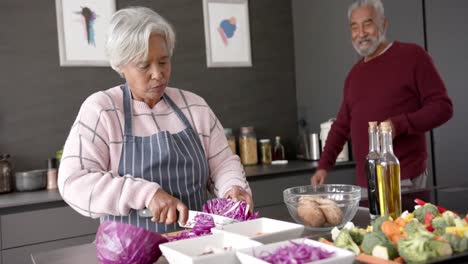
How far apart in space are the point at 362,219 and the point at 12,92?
2431 millimetres

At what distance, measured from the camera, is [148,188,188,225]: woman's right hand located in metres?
1.32

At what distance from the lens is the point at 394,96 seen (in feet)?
7.86

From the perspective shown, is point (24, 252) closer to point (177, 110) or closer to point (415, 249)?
point (177, 110)

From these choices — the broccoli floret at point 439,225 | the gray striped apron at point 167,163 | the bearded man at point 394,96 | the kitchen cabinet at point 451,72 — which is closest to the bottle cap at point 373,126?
the broccoli floret at point 439,225

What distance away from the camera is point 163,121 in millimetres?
1691

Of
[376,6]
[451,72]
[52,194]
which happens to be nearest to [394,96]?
[376,6]

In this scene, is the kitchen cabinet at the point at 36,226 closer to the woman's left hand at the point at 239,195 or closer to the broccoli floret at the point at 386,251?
the woman's left hand at the point at 239,195

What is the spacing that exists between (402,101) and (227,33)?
1.70 m

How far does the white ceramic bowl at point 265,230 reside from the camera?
1058 millimetres

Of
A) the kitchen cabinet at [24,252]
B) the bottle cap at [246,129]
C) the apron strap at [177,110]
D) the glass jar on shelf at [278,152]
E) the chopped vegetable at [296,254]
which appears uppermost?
the apron strap at [177,110]

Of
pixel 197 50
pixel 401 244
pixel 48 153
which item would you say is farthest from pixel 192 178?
pixel 197 50

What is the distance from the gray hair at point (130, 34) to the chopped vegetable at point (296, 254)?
865 mm

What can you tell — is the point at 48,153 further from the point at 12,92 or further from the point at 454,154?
the point at 454,154

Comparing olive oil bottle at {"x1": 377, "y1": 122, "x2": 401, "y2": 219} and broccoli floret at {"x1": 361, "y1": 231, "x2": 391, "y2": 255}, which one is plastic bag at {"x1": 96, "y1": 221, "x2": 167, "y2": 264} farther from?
olive oil bottle at {"x1": 377, "y1": 122, "x2": 401, "y2": 219}
